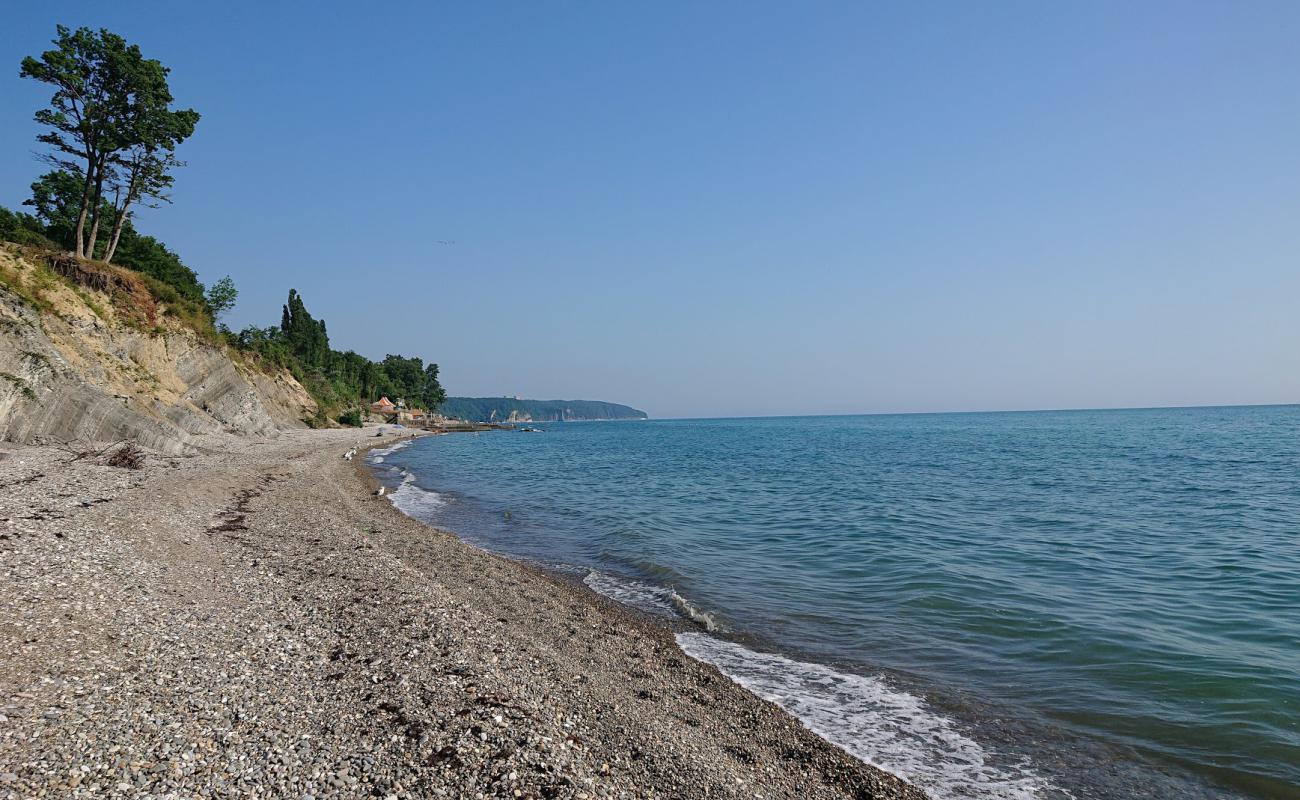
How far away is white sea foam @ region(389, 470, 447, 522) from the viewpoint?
2637cm

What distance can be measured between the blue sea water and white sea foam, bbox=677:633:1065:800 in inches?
1.3

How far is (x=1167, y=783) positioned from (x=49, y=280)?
4342 centimetres

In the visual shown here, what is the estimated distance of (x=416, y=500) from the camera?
98.2 ft

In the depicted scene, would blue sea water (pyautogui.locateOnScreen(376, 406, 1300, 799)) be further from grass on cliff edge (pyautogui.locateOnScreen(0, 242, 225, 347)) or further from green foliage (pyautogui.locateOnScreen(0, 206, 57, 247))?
green foliage (pyautogui.locateOnScreen(0, 206, 57, 247))

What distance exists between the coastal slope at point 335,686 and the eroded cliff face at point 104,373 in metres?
10.9

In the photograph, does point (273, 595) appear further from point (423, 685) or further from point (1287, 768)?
point (1287, 768)

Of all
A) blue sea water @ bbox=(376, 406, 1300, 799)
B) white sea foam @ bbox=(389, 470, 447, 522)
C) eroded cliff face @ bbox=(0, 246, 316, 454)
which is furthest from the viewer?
white sea foam @ bbox=(389, 470, 447, 522)

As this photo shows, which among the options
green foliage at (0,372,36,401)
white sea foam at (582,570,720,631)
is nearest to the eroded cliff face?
green foliage at (0,372,36,401)

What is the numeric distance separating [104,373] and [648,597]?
30463 mm

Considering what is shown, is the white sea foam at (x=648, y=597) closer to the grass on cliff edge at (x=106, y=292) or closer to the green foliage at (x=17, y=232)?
the grass on cliff edge at (x=106, y=292)

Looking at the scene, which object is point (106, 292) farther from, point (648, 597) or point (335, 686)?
point (335, 686)

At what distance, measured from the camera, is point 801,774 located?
7281 millimetres

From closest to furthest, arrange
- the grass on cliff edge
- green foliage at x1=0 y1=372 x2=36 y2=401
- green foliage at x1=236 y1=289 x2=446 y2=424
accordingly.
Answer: green foliage at x1=0 y1=372 x2=36 y2=401 < the grass on cliff edge < green foliage at x1=236 y1=289 x2=446 y2=424

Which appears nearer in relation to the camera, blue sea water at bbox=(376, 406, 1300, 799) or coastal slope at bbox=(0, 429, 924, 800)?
coastal slope at bbox=(0, 429, 924, 800)
